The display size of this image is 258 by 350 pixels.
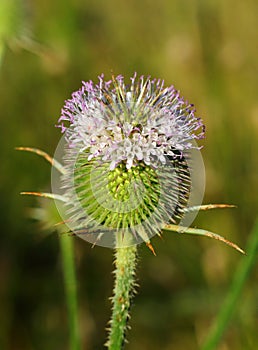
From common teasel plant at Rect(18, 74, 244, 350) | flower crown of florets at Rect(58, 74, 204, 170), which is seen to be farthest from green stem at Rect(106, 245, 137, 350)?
flower crown of florets at Rect(58, 74, 204, 170)

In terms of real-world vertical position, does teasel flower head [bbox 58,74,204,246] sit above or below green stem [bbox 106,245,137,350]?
above

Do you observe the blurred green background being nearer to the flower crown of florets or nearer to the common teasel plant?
the common teasel plant

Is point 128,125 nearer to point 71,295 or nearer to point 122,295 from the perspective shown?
point 122,295

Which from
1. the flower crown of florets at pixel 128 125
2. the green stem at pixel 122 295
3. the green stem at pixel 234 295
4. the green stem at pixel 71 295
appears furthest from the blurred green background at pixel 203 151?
the flower crown of florets at pixel 128 125

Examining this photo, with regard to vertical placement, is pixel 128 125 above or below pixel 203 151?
below

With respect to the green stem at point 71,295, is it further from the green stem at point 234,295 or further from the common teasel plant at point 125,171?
the green stem at point 234,295

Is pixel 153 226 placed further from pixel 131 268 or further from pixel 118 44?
pixel 118 44

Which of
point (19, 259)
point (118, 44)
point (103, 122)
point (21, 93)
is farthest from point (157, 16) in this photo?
point (103, 122)

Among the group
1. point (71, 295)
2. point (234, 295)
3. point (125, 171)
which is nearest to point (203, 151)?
point (234, 295)
